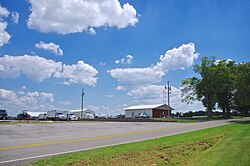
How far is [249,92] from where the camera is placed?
148ft

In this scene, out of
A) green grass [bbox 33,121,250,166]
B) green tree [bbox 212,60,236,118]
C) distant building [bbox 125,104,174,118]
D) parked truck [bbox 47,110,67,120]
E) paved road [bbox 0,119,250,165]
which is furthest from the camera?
distant building [bbox 125,104,174,118]

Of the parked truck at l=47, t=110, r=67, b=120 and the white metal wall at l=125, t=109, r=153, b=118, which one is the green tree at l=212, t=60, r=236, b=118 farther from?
the parked truck at l=47, t=110, r=67, b=120

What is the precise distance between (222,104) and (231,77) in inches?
350

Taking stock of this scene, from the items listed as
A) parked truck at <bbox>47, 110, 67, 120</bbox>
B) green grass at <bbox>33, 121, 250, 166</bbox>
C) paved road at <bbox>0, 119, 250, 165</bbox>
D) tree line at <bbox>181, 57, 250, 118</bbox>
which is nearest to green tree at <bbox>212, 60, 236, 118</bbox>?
tree line at <bbox>181, 57, 250, 118</bbox>

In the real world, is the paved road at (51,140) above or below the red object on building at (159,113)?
below

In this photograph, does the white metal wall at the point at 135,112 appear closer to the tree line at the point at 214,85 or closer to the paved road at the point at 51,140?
the tree line at the point at 214,85

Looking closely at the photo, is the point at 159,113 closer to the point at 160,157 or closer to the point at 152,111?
the point at 152,111

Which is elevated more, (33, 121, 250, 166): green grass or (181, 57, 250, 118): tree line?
(181, 57, 250, 118): tree line

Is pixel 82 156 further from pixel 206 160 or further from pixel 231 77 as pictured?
pixel 231 77

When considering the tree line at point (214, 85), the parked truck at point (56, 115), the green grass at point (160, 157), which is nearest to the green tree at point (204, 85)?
the tree line at point (214, 85)

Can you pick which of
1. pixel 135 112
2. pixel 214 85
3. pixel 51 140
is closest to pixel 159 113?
pixel 135 112

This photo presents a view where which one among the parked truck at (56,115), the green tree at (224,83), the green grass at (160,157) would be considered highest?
the green tree at (224,83)

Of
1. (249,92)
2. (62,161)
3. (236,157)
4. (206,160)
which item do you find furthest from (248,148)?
(249,92)

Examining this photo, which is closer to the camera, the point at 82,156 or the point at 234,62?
the point at 82,156
